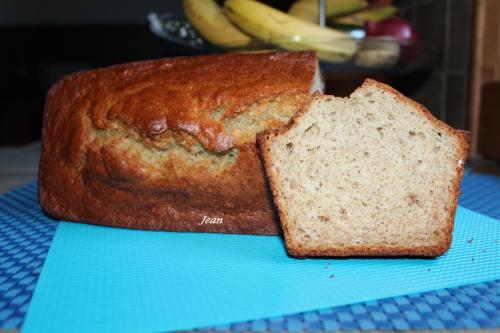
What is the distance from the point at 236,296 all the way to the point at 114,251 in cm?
42

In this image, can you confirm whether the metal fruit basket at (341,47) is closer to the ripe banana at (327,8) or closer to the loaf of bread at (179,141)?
the ripe banana at (327,8)

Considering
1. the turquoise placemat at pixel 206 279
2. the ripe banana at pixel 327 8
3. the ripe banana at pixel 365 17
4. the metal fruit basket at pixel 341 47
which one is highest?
the ripe banana at pixel 327 8

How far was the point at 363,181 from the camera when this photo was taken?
1083mm

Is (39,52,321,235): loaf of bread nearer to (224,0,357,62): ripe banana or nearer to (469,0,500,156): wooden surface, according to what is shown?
(224,0,357,62): ripe banana

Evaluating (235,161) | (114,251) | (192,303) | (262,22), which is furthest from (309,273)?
(262,22)

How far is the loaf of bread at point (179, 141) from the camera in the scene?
122 cm

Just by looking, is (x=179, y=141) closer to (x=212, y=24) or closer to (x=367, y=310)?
(x=367, y=310)

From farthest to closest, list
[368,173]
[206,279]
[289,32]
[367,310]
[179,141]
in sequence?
[289,32], [179,141], [368,173], [206,279], [367,310]

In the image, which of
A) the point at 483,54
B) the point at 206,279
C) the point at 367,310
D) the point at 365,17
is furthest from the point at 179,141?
the point at 483,54

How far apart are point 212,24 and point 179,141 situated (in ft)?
3.35

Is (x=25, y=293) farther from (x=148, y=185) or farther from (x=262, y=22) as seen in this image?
(x=262, y=22)

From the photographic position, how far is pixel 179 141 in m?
1.25

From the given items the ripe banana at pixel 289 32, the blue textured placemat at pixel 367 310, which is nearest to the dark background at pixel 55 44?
the ripe banana at pixel 289 32

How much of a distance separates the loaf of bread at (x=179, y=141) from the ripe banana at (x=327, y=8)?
1050 millimetres
